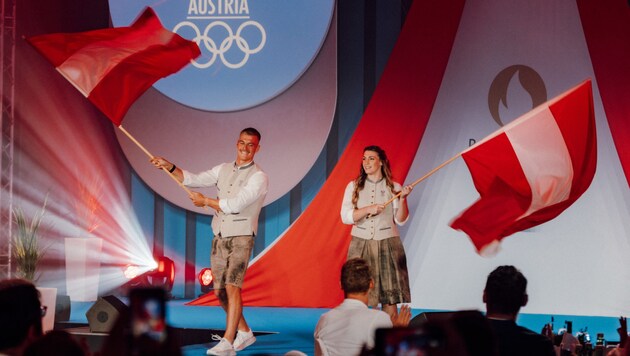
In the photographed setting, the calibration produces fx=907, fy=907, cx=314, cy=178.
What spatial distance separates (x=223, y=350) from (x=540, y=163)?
87.4 inches

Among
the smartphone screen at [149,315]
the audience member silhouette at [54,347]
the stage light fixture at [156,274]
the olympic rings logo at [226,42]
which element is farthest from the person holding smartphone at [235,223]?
the smartphone screen at [149,315]

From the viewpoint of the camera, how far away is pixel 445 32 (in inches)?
292

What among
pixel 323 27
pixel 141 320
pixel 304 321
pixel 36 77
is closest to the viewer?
pixel 141 320

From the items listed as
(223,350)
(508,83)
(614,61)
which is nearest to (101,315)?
(223,350)

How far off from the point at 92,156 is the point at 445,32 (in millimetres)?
3423

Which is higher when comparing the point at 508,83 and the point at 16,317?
the point at 508,83

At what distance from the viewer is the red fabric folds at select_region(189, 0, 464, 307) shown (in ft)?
24.5

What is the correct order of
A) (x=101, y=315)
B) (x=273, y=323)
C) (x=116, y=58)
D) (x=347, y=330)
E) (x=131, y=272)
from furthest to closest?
(x=131, y=272) → (x=273, y=323) → (x=116, y=58) → (x=101, y=315) → (x=347, y=330)

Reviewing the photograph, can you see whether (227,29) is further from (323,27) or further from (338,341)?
(338,341)

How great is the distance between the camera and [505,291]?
286cm

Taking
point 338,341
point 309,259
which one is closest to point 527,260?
point 309,259

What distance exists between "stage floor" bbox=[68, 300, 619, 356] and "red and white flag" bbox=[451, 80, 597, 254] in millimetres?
1402

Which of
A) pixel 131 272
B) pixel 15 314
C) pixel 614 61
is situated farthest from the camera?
pixel 131 272

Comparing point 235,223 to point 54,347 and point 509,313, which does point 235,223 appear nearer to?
point 509,313
